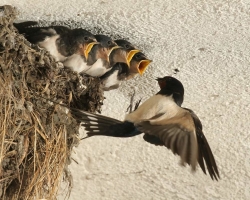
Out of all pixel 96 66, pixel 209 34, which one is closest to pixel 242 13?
pixel 209 34

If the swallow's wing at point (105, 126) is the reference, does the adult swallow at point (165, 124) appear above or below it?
above

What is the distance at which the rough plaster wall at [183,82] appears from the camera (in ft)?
7.03

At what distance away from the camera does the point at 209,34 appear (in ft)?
7.25

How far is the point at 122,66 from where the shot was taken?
244 centimetres

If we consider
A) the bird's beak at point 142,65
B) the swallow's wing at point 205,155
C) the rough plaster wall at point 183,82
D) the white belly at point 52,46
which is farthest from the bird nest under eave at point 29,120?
the swallow's wing at point 205,155

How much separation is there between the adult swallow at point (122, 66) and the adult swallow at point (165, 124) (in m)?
0.09

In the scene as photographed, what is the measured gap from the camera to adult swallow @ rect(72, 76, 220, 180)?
6.66 feet

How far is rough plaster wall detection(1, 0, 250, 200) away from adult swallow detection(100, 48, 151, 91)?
5 centimetres

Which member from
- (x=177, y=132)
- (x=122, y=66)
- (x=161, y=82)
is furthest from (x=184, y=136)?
(x=122, y=66)

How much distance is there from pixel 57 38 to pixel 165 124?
0.46 meters

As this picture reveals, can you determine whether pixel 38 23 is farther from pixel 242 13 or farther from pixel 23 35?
pixel 242 13

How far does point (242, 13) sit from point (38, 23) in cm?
67

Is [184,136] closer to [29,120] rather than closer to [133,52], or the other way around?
[133,52]

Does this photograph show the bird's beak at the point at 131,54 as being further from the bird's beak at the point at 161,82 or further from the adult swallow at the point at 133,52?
the bird's beak at the point at 161,82
